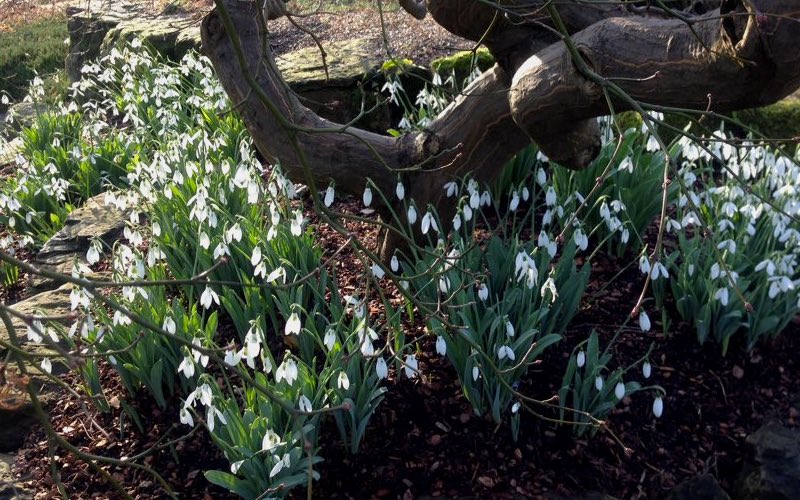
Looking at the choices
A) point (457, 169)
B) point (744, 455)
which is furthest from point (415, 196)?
point (744, 455)

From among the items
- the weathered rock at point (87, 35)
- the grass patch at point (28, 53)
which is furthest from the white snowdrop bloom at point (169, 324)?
the grass patch at point (28, 53)

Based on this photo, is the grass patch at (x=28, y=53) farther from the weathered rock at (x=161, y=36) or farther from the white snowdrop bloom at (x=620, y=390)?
the white snowdrop bloom at (x=620, y=390)

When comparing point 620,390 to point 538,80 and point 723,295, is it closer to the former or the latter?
point 723,295

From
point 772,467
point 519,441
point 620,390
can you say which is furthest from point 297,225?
point 772,467

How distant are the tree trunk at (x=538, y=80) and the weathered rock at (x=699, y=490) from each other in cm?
125

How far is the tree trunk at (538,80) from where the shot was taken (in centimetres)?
218

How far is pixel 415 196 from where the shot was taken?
354cm

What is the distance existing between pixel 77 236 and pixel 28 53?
6782 millimetres

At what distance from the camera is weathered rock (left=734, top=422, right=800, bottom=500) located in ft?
9.79

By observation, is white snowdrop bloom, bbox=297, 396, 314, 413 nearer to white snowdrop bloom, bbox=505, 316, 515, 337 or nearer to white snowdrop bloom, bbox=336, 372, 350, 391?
white snowdrop bloom, bbox=336, 372, 350, 391

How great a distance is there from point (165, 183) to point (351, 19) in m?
4.29

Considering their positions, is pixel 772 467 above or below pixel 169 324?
below

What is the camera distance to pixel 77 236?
4.25 meters

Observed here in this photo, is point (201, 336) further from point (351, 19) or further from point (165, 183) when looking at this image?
point (351, 19)
